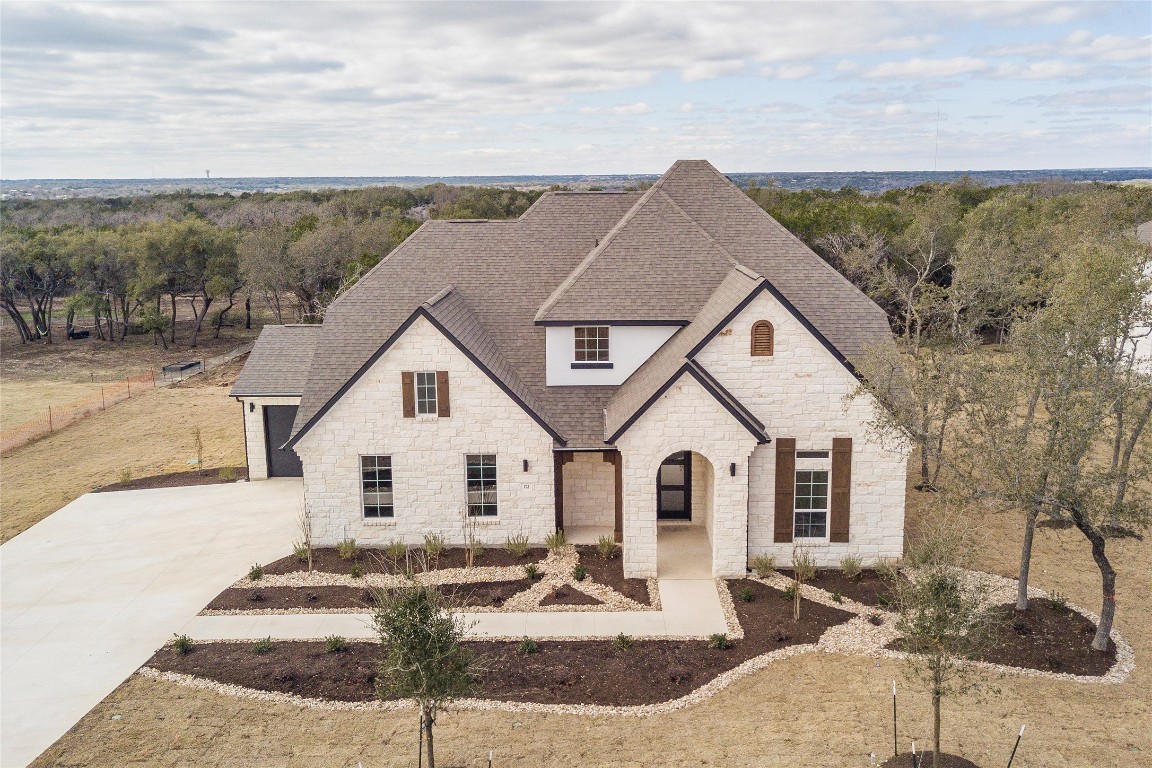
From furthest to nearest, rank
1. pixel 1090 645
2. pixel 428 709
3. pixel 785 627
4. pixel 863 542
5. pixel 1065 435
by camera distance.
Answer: pixel 863 542 → pixel 785 627 → pixel 1090 645 → pixel 1065 435 → pixel 428 709

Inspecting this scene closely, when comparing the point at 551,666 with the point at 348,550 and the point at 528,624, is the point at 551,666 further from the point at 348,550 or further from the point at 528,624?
the point at 348,550

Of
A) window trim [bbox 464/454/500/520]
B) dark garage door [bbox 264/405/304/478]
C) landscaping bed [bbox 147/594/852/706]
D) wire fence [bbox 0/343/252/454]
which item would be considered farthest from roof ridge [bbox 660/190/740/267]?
wire fence [bbox 0/343/252/454]

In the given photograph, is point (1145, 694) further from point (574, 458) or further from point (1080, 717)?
point (574, 458)

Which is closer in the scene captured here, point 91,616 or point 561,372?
point 91,616

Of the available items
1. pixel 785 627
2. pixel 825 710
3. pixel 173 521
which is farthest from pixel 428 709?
pixel 173 521

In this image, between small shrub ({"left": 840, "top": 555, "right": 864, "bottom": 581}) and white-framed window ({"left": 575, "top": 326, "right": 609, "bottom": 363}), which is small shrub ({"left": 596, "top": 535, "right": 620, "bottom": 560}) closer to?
white-framed window ({"left": 575, "top": 326, "right": 609, "bottom": 363})
